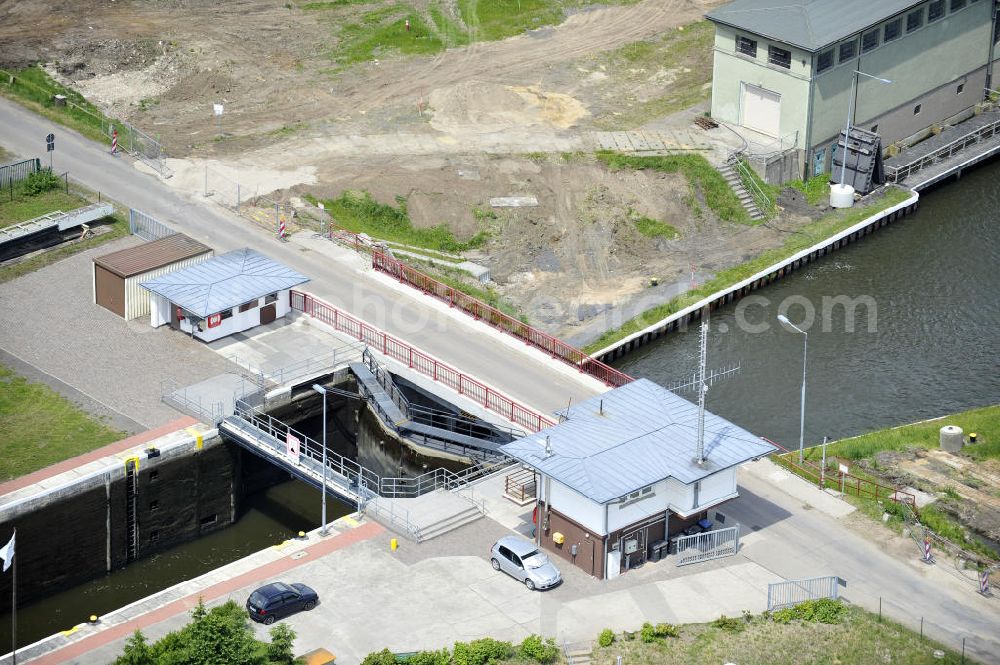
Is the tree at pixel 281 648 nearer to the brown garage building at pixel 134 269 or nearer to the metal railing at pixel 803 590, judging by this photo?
the metal railing at pixel 803 590

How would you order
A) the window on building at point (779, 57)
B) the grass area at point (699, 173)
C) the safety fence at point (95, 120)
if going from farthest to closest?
the window on building at point (779, 57), the grass area at point (699, 173), the safety fence at point (95, 120)

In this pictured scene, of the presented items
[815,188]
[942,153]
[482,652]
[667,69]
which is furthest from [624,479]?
[667,69]

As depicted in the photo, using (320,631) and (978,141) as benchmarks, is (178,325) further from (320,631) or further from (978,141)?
(978,141)

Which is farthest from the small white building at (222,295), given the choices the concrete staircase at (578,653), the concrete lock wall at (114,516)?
the concrete staircase at (578,653)

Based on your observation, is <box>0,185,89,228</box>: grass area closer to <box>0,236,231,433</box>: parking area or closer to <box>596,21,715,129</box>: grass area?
<box>0,236,231,433</box>: parking area

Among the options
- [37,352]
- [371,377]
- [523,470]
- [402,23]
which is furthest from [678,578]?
[402,23]
